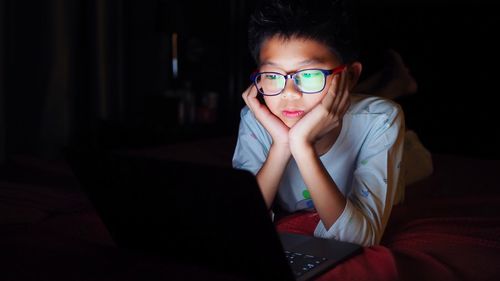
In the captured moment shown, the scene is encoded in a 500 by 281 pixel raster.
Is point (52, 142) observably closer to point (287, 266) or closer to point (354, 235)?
point (354, 235)

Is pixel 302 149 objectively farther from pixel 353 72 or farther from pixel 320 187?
pixel 353 72

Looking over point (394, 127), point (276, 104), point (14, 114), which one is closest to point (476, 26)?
point (394, 127)

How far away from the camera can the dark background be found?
3.15 m

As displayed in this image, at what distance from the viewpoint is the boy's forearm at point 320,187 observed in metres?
1.12

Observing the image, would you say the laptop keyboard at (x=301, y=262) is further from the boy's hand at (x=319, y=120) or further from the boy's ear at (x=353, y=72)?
the boy's ear at (x=353, y=72)

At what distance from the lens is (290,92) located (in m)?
1.19

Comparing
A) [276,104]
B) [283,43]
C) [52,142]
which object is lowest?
[52,142]

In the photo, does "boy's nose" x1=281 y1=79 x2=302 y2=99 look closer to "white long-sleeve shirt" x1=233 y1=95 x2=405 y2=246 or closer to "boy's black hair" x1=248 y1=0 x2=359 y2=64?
"boy's black hair" x1=248 y1=0 x2=359 y2=64

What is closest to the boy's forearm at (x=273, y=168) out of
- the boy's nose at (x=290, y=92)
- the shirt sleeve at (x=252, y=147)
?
the boy's nose at (x=290, y=92)

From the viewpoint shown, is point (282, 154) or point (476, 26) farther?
point (476, 26)

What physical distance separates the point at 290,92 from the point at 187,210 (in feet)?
1.46

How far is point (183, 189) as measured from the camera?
807 mm

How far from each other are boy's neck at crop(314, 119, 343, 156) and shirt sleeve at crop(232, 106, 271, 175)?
0.44ft

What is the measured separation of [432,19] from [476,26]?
0.24 metres
